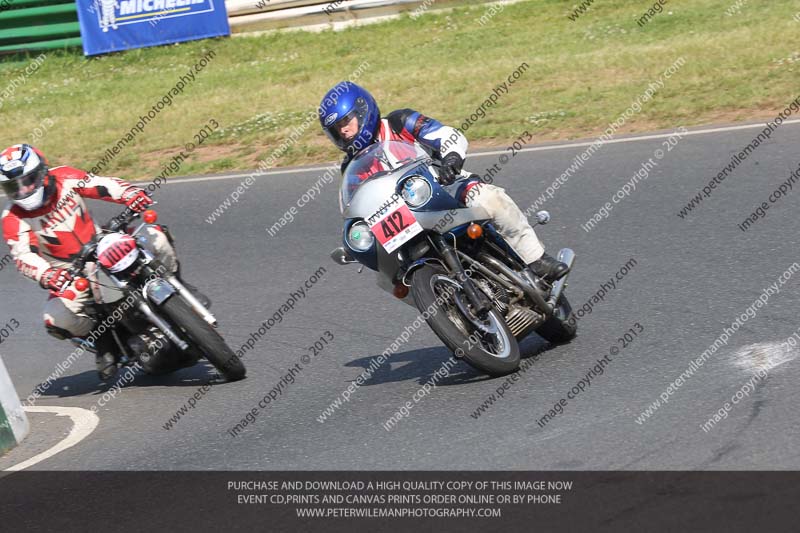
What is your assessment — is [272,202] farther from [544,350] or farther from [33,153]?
[544,350]

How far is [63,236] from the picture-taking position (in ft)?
25.3

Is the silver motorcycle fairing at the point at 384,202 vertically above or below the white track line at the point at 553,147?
above

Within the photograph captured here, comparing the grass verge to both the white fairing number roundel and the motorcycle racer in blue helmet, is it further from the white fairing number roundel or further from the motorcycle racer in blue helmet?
the white fairing number roundel

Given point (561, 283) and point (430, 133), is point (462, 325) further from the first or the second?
point (430, 133)

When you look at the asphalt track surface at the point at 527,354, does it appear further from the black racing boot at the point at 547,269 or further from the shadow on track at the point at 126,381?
the black racing boot at the point at 547,269

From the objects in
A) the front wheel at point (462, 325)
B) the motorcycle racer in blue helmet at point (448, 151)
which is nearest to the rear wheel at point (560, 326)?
the motorcycle racer in blue helmet at point (448, 151)

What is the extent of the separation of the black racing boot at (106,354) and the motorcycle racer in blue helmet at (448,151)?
7.14 feet

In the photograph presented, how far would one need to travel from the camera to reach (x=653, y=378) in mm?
5973

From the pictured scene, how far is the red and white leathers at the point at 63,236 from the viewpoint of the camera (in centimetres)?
750

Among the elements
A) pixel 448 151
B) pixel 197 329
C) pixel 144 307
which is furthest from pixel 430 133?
pixel 144 307

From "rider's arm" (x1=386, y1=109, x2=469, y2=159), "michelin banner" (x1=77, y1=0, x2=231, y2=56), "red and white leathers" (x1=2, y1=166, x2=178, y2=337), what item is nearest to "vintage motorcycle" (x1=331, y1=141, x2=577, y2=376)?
"rider's arm" (x1=386, y1=109, x2=469, y2=159)

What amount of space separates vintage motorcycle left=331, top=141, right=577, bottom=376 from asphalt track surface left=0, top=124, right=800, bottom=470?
0.33 metres

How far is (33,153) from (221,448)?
106 inches
